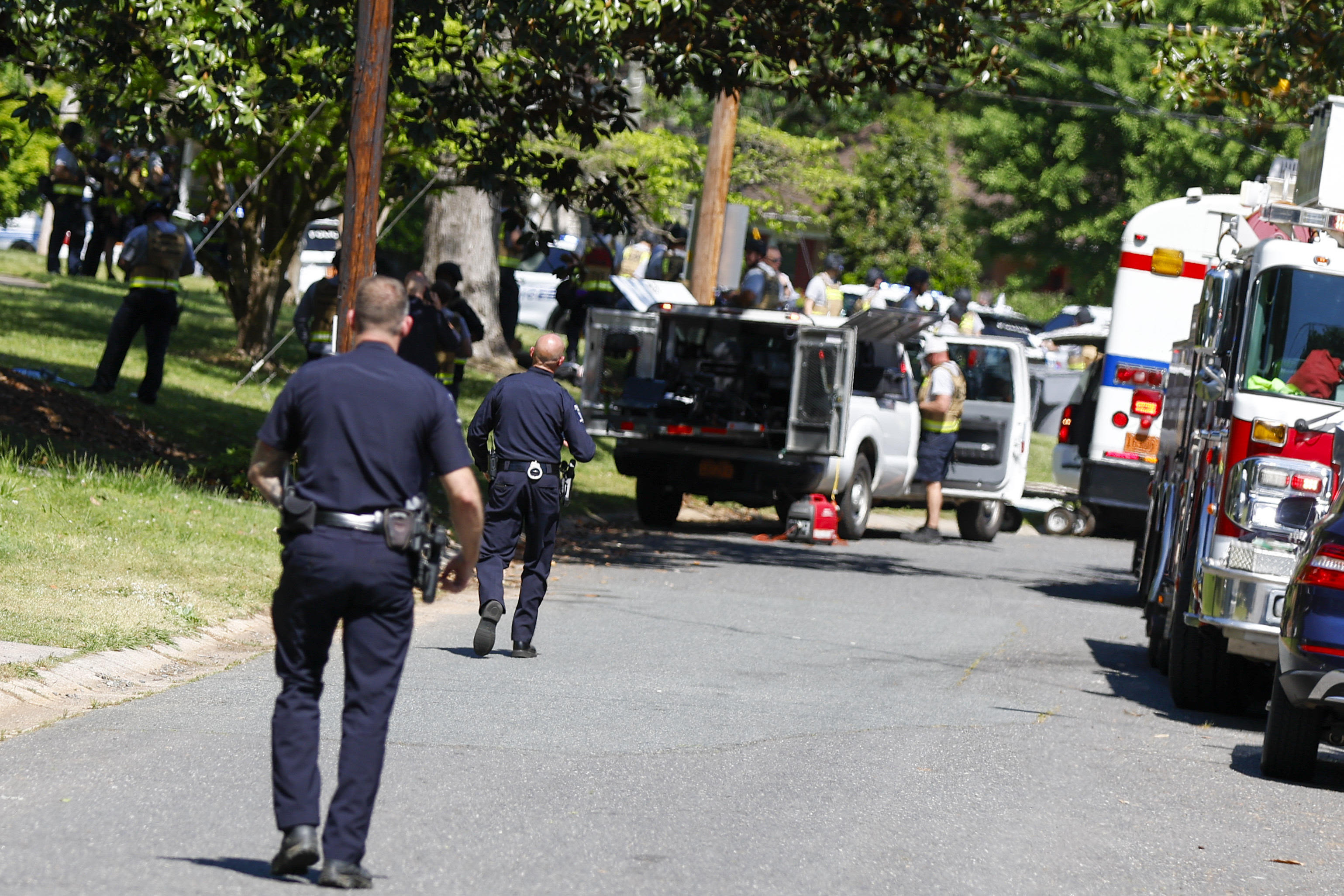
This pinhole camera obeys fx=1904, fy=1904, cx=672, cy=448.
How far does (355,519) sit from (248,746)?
2.35 meters

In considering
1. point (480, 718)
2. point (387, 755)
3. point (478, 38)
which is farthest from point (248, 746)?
point (478, 38)

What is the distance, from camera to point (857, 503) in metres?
19.4

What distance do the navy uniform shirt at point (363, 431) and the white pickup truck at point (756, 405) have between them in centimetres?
1217

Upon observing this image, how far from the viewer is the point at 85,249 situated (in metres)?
29.3

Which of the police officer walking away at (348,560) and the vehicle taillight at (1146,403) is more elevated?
the vehicle taillight at (1146,403)

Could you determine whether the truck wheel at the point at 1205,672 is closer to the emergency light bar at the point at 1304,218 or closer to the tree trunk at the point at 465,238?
the emergency light bar at the point at 1304,218

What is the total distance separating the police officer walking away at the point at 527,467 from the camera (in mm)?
Answer: 10320

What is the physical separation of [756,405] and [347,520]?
537 inches

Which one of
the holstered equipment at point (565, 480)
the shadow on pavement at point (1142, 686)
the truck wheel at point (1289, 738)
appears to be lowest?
the shadow on pavement at point (1142, 686)

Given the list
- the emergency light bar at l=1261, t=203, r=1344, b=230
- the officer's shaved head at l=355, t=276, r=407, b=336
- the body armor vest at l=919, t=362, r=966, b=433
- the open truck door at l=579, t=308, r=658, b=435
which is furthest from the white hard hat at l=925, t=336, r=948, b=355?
the officer's shaved head at l=355, t=276, r=407, b=336

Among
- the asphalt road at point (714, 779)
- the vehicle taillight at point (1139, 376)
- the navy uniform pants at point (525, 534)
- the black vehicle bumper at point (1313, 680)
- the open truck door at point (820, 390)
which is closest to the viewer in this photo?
the asphalt road at point (714, 779)

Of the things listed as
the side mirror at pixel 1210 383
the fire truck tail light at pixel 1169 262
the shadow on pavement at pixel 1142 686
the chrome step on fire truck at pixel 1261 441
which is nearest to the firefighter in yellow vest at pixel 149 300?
the fire truck tail light at pixel 1169 262

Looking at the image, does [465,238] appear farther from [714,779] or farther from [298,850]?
[298,850]

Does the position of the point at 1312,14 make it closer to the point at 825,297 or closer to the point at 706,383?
the point at 706,383
